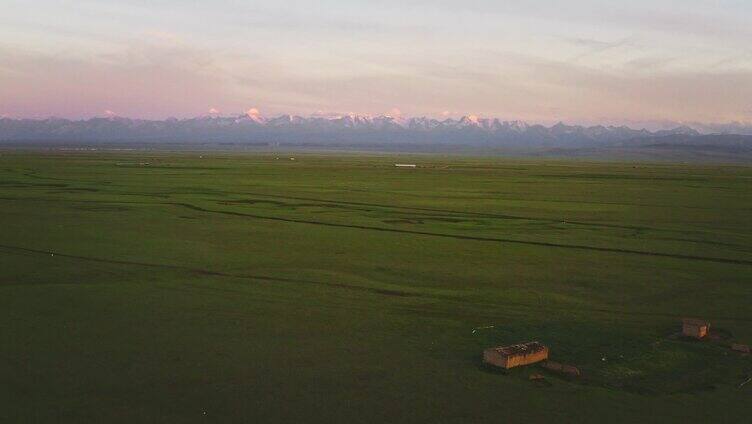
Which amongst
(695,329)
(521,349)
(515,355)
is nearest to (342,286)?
(521,349)

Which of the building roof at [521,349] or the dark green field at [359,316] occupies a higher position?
the building roof at [521,349]

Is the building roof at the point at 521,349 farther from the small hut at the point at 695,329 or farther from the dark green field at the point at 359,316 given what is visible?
the small hut at the point at 695,329

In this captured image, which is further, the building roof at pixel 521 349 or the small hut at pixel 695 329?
the small hut at pixel 695 329

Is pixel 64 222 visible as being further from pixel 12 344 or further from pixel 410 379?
pixel 410 379

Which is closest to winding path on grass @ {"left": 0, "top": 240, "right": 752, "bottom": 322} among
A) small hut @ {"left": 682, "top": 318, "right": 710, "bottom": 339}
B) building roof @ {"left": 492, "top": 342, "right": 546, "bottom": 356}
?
small hut @ {"left": 682, "top": 318, "right": 710, "bottom": 339}

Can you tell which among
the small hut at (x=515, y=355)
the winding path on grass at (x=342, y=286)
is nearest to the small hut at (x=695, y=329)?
the winding path on grass at (x=342, y=286)

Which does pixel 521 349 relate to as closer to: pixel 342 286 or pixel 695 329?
pixel 695 329
